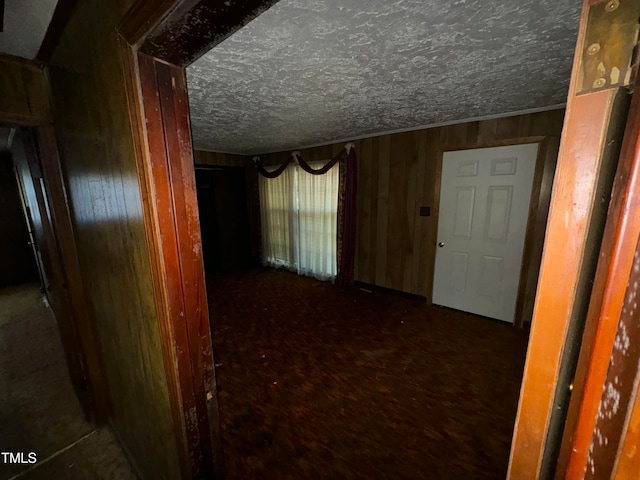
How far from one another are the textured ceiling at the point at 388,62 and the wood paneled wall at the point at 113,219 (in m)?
0.63

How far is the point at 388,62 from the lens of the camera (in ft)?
4.91

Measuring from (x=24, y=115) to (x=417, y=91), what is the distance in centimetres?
246

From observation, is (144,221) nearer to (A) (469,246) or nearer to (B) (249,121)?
(B) (249,121)

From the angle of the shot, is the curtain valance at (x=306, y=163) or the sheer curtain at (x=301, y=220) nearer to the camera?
the curtain valance at (x=306, y=163)

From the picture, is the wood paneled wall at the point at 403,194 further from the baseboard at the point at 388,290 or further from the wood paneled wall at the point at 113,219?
the wood paneled wall at the point at 113,219

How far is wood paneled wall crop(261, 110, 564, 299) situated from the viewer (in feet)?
9.16

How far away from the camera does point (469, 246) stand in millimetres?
2941

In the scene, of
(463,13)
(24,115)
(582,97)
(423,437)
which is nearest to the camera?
(582,97)

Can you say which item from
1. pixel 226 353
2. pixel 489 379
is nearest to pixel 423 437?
pixel 489 379

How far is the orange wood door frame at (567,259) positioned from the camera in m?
0.29

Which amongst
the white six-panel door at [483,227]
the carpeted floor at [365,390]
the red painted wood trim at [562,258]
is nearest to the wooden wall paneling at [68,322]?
the carpeted floor at [365,390]

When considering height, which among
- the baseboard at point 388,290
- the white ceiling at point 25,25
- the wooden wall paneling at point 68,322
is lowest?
the baseboard at point 388,290

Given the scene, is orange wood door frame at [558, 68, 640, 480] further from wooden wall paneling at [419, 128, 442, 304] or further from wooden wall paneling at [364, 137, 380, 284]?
wooden wall paneling at [364, 137, 380, 284]

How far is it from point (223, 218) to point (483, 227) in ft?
14.1
